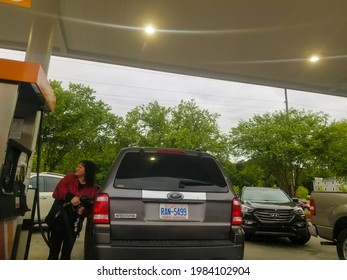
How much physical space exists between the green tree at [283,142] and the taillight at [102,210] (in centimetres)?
1975

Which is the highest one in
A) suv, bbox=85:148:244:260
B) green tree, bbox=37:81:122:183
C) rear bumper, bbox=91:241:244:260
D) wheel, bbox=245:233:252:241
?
green tree, bbox=37:81:122:183

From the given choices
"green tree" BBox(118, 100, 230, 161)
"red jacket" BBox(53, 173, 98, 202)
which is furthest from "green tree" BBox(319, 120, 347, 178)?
"red jacket" BBox(53, 173, 98, 202)

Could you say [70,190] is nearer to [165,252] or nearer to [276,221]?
[165,252]

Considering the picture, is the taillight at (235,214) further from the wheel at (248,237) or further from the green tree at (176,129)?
the green tree at (176,129)

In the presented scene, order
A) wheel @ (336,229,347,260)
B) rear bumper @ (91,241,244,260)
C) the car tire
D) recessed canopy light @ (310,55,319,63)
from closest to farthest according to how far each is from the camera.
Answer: rear bumper @ (91,241,244,260), wheel @ (336,229,347,260), the car tire, recessed canopy light @ (310,55,319,63)

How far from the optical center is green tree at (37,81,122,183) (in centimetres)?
1912

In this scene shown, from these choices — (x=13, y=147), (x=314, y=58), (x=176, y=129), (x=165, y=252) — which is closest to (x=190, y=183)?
(x=165, y=252)

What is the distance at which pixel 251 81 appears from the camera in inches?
545

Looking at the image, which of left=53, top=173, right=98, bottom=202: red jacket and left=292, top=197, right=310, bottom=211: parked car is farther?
left=292, top=197, right=310, bottom=211: parked car

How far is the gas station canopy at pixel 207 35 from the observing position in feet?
27.6

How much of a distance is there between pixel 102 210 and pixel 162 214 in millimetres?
589

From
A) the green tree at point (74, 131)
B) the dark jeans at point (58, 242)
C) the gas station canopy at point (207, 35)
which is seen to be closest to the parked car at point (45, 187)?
the gas station canopy at point (207, 35)

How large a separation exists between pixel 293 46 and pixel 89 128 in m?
13.4

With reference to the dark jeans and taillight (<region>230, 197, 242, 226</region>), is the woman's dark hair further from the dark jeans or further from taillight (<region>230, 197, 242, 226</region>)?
taillight (<region>230, 197, 242, 226</region>)
